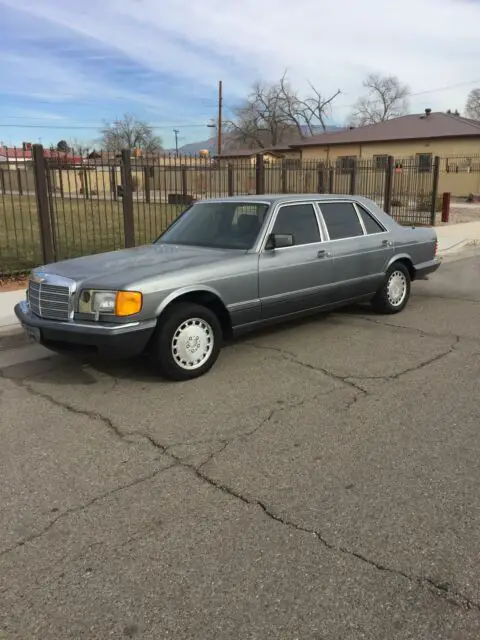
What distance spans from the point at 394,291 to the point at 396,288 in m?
0.06

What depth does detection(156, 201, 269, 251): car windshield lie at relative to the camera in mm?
5578

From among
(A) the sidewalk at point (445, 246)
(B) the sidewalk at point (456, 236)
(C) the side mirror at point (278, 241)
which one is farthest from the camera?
(B) the sidewalk at point (456, 236)

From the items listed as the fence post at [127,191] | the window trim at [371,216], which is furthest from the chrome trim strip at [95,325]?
the fence post at [127,191]

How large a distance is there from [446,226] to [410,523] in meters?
18.1

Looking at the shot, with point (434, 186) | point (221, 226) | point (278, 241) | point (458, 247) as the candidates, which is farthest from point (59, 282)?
point (434, 186)

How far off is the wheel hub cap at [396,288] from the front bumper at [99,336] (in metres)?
3.59

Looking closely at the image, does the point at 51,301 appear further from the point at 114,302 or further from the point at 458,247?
the point at 458,247

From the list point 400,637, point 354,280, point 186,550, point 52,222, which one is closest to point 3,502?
point 186,550

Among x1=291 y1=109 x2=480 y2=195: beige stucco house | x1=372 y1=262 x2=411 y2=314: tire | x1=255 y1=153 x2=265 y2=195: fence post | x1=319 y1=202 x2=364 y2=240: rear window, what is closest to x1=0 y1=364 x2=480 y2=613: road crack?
x1=319 y1=202 x2=364 y2=240: rear window

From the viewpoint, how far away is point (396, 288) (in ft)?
23.3

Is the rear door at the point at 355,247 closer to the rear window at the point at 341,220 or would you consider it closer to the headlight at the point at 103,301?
the rear window at the point at 341,220

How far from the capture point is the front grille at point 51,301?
460cm

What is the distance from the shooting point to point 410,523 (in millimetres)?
2814

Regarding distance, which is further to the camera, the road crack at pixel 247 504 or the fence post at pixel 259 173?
the fence post at pixel 259 173
